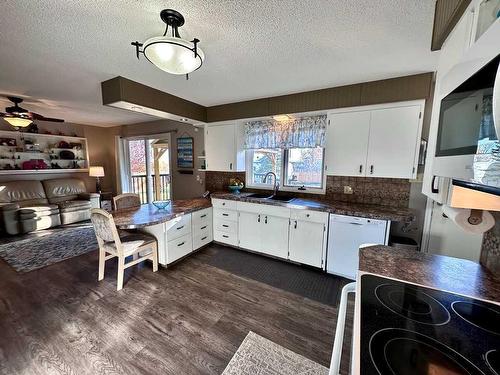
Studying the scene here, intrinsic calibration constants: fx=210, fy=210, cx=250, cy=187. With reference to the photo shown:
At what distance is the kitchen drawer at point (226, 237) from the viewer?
3.34m

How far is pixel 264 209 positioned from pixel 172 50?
2169 millimetres

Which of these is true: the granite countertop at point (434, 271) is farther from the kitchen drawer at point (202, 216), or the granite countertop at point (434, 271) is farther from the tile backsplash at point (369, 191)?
the kitchen drawer at point (202, 216)

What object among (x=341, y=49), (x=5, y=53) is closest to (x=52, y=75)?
(x=5, y=53)

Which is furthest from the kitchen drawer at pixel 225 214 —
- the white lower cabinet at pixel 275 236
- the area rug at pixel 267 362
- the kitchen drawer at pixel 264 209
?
the area rug at pixel 267 362

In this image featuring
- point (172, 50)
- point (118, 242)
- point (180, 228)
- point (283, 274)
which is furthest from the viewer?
point (180, 228)

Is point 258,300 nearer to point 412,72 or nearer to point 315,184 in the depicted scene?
point 315,184

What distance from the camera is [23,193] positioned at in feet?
14.1

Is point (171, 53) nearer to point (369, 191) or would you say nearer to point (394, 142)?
point (394, 142)

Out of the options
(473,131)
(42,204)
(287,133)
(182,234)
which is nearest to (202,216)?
(182,234)

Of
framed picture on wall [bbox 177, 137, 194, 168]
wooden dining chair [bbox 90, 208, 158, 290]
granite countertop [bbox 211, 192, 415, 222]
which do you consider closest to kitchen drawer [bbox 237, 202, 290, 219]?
granite countertop [bbox 211, 192, 415, 222]

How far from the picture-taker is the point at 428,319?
0.81 metres

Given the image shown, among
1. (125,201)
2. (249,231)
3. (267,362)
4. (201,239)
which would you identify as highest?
(125,201)

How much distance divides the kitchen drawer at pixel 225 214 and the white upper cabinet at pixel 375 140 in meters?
1.52

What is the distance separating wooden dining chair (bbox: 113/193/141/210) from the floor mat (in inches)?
55.4
